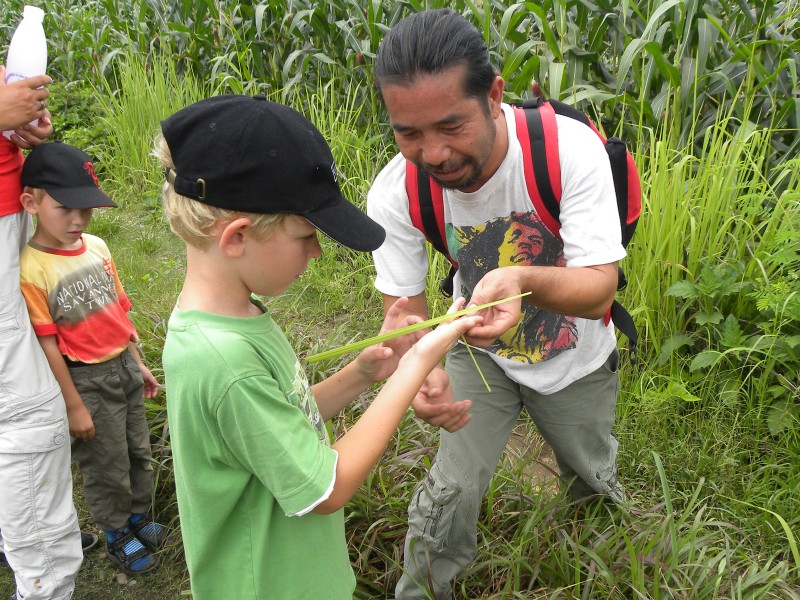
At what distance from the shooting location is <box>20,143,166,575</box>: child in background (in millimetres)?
2561

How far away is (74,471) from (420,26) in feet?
9.12

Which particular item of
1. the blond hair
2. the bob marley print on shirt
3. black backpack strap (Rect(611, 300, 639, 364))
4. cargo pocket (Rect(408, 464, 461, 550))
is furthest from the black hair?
cargo pocket (Rect(408, 464, 461, 550))

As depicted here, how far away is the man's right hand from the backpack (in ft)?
1.56

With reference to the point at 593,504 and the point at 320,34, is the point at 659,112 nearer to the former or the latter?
the point at 593,504

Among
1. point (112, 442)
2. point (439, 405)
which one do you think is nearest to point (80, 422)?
point (112, 442)

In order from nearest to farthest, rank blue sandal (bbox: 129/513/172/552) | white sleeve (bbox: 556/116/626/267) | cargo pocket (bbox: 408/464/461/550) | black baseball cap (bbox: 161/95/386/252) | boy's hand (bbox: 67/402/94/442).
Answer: black baseball cap (bbox: 161/95/386/252) < white sleeve (bbox: 556/116/626/267) < cargo pocket (bbox: 408/464/461/550) < boy's hand (bbox: 67/402/94/442) < blue sandal (bbox: 129/513/172/552)

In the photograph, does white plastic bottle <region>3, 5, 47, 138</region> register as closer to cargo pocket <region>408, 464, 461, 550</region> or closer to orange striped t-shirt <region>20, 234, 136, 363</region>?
orange striped t-shirt <region>20, 234, 136, 363</region>

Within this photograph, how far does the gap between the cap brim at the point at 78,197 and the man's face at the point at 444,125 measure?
4.26 ft

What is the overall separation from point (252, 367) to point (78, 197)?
1616 millimetres

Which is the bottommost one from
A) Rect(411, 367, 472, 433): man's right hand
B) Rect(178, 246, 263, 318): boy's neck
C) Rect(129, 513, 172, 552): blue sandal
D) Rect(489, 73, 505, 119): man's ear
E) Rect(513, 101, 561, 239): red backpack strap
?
Rect(129, 513, 172, 552): blue sandal

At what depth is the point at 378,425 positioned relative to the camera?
4.75ft

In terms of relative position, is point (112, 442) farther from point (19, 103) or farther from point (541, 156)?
point (541, 156)

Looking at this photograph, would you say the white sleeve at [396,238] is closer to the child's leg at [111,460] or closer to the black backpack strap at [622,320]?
the black backpack strap at [622,320]

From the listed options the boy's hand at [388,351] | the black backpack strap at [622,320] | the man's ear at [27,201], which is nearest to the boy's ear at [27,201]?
the man's ear at [27,201]
